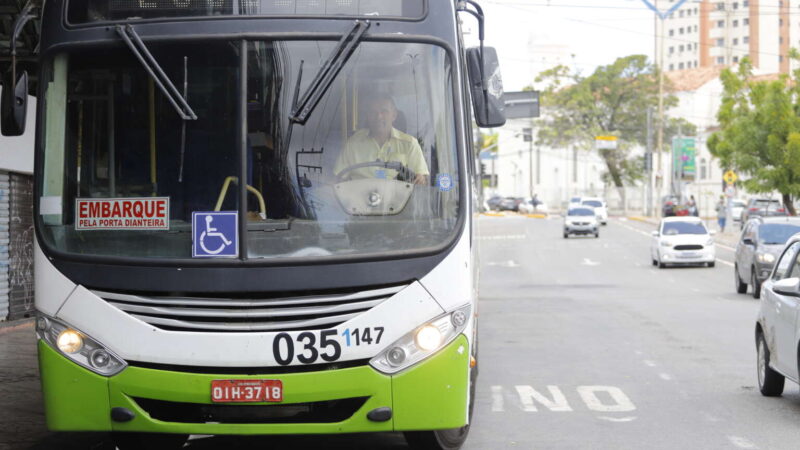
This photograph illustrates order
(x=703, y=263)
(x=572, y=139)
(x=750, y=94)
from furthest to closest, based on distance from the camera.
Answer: (x=572, y=139), (x=750, y=94), (x=703, y=263)

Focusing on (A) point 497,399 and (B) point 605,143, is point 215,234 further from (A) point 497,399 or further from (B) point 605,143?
(B) point 605,143

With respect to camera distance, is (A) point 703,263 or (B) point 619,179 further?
(B) point 619,179

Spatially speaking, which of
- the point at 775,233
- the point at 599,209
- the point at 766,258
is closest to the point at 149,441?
the point at 766,258

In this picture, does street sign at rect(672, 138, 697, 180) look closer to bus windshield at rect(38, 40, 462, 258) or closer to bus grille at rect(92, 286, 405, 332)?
bus windshield at rect(38, 40, 462, 258)

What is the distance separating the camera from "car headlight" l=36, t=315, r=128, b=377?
23.0ft

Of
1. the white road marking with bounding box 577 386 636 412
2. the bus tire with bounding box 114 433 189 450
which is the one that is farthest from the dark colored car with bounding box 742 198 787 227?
the bus tire with bounding box 114 433 189 450

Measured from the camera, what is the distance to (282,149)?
715 centimetres

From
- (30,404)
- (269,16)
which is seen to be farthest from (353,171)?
(30,404)

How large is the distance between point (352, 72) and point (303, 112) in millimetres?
377

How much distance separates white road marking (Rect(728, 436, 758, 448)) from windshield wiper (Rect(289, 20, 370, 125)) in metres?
3.85

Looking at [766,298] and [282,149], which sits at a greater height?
[282,149]

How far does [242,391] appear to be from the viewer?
271 inches

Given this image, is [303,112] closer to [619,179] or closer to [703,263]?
[703,263]

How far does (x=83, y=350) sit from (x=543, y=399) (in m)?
5.12
